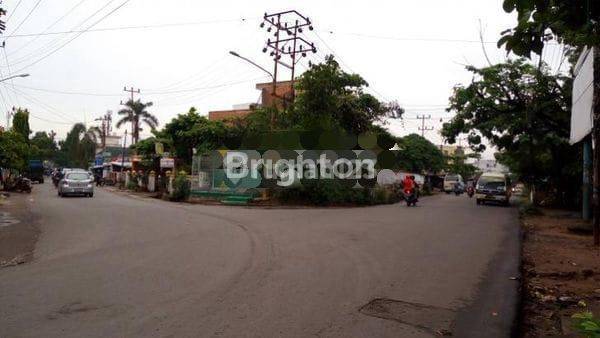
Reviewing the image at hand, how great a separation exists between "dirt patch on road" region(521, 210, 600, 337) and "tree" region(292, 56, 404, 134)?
14.7 meters

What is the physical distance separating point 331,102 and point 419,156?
2888cm

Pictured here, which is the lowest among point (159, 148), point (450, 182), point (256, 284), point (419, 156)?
point (256, 284)

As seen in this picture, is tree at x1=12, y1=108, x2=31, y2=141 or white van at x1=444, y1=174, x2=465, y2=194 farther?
white van at x1=444, y1=174, x2=465, y2=194

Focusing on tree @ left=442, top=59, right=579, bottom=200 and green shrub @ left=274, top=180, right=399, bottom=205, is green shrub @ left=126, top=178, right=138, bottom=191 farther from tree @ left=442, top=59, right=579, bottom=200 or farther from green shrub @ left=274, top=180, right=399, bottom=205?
tree @ left=442, top=59, right=579, bottom=200

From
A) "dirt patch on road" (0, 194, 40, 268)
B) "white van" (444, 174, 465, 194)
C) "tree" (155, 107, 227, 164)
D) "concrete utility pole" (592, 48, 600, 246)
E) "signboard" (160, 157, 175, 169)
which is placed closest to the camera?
"dirt patch on road" (0, 194, 40, 268)

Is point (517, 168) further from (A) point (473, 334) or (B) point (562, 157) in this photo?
(A) point (473, 334)

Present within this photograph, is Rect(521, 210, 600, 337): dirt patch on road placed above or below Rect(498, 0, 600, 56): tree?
below

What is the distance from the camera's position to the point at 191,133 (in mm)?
30828

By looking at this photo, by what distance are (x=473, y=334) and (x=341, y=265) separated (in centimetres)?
351

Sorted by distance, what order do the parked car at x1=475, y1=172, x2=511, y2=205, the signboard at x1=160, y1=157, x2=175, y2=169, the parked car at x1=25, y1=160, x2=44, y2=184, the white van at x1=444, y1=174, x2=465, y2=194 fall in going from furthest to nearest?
the white van at x1=444, y1=174, x2=465, y2=194 < the parked car at x1=25, y1=160, x2=44, y2=184 < the signboard at x1=160, y1=157, x2=175, y2=169 < the parked car at x1=475, y1=172, x2=511, y2=205

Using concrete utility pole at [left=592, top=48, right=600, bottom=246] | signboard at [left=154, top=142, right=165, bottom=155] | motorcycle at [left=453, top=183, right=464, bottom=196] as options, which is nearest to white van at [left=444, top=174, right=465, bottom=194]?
motorcycle at [left=453, top=183, right=464, bottom=196]

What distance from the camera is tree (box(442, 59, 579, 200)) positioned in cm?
2436

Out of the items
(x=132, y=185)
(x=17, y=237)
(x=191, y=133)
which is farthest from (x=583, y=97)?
(x=132, y=185)

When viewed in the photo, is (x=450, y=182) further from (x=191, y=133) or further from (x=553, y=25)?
(x=553, y=25)
